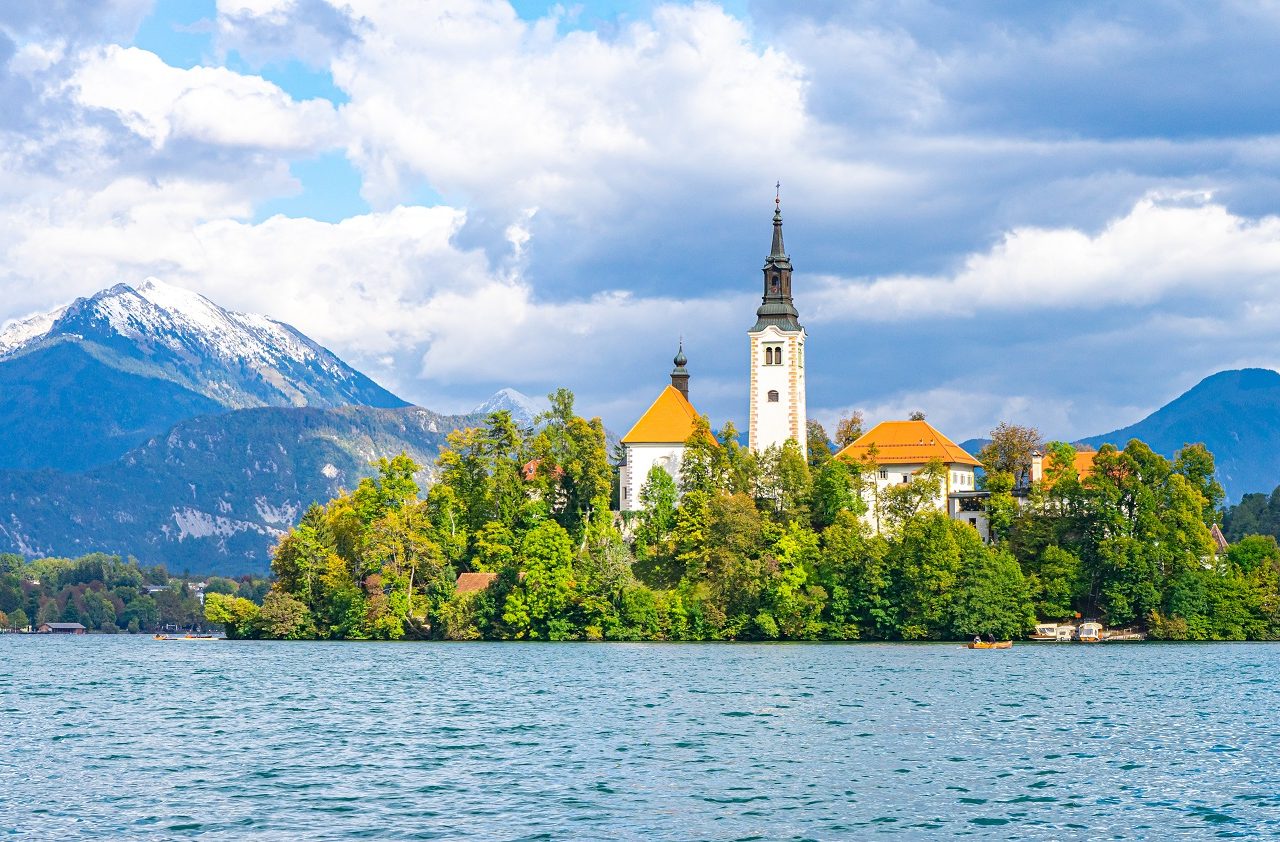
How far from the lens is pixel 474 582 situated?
115500 millimetres

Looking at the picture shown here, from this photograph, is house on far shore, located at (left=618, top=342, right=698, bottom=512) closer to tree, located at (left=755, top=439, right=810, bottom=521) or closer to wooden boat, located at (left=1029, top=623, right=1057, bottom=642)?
tree, located at (left=755, top=439, right=810, bottom=521)

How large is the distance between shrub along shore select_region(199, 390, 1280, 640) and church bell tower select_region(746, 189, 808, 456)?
16.8 feet

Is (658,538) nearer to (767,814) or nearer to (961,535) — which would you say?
(961,535)

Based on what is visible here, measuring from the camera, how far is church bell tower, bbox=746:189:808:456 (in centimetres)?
12462

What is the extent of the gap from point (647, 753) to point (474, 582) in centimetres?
7499

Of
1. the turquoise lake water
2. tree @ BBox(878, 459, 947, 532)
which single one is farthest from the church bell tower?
the turquoise lake water

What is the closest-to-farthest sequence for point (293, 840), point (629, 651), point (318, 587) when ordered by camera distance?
1. point (293, 840)
2. point (629, 651)
3. point (318, 587)

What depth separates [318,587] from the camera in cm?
11869

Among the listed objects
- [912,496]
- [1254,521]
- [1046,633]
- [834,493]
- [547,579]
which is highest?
[1254,521]

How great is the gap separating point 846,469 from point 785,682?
50.9 m

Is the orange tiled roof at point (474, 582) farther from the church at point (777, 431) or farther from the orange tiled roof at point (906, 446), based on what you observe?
the orange tiled roof at point (906, 446)

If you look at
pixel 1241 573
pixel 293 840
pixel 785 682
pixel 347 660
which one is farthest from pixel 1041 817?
pixel 1241 573

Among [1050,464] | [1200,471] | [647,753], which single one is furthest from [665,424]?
[647,753]

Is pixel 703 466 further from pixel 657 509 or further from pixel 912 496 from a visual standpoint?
pixel 912 496
